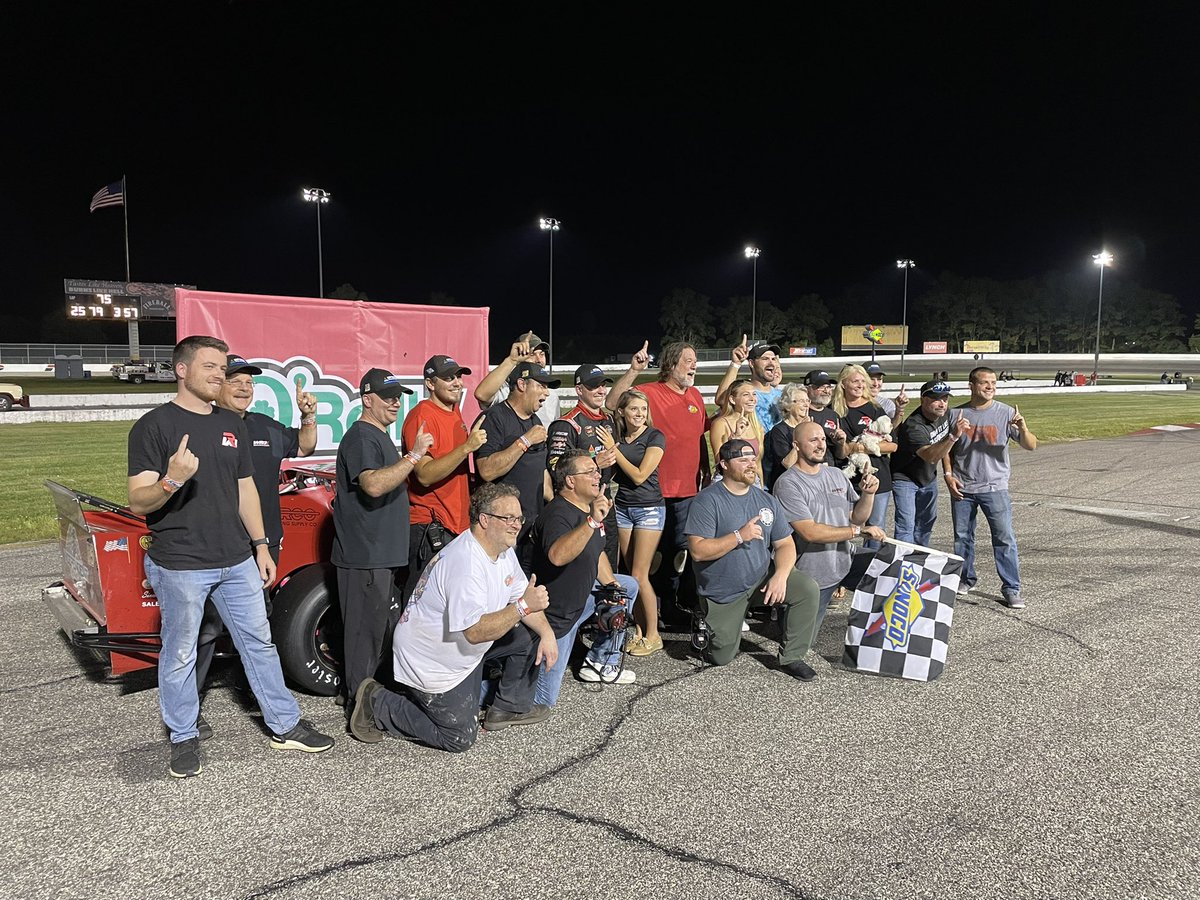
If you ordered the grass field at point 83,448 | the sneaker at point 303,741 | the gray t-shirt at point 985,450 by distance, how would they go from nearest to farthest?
the sneaker at point 303,741 → the gray t-shirt at point 985,450 → the grass field at point 83,448

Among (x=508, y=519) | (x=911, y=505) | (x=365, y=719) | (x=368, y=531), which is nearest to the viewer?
(x=508, y=519)

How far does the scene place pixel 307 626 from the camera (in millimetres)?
4434

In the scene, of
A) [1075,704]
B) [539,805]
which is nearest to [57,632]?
[539,805]

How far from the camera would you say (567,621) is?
174 inches

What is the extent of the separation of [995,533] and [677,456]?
2.86 m

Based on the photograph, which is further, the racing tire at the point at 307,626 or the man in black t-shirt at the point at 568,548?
the racing tire at the point at 307,626

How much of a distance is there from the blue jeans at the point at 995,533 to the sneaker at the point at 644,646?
9.10 ft

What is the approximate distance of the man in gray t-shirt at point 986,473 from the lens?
6.45 m

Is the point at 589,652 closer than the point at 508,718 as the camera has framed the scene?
No

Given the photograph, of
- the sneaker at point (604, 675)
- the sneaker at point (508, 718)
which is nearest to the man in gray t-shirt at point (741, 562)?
the sneaker at point (604, 675)

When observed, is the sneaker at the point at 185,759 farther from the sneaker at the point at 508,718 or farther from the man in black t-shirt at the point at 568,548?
the man in black t-shirt at the point at 568,548

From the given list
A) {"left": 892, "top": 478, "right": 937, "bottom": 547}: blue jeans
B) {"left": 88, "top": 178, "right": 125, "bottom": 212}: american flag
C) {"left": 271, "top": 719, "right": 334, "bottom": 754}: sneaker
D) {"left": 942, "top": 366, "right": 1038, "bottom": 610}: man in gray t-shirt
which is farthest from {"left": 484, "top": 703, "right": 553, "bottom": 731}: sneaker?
{"left": 88, "top": 178, "right": 125, "bottom": 212}: american flag

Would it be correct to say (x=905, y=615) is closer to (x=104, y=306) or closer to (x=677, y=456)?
(x=677, y=456)

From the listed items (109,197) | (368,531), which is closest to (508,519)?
(368,531)
